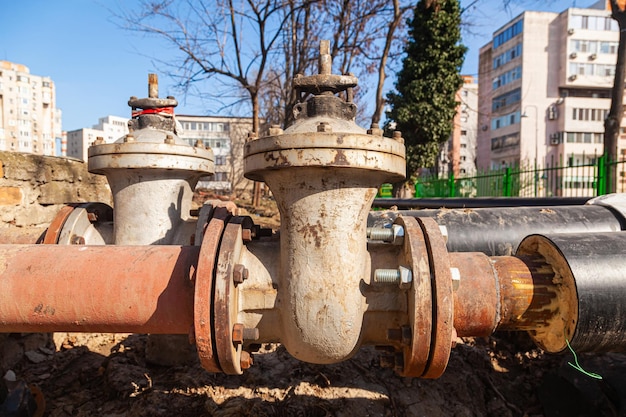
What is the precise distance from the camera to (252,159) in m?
1.19

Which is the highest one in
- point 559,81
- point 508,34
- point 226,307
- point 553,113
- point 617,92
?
point 508,34

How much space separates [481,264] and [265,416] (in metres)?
1.75

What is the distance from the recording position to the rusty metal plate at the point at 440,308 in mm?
1042

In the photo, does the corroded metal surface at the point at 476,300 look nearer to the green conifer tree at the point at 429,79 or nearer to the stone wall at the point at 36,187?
the stone wall at the point at 36,187

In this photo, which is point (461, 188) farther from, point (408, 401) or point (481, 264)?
point (481, 264)

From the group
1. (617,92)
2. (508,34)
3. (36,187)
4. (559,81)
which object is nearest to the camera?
(36,187)

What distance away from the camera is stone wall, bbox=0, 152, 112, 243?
3.20m

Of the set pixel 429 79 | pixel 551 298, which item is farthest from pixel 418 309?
pixel 429 79

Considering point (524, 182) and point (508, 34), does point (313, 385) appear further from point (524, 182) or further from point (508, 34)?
point (508, 34)

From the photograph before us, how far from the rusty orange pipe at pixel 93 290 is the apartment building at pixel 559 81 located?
3248cm

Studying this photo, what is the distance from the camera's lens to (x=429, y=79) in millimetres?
13148

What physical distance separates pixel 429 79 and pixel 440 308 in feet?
43.7

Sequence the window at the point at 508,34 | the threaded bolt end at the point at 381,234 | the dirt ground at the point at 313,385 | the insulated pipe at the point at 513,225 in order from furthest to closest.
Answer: the window at the point at 508,34 → the dirt ground at the point at 313,385 → the insulated pipe at the point at 513,225 → the threaded bolt end at the point at 381,234

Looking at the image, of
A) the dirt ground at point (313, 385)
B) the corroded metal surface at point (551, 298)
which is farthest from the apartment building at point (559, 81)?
the corroded metal surface at point (551, 298)
